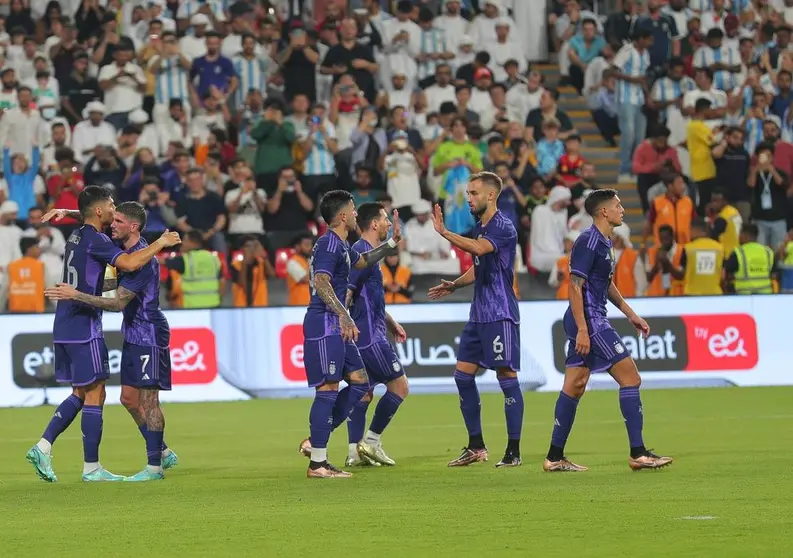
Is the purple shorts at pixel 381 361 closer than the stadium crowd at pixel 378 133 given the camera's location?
Yes

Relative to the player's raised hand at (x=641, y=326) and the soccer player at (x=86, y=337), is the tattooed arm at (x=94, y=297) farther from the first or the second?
the player's raised hand at (x=641, y=326)

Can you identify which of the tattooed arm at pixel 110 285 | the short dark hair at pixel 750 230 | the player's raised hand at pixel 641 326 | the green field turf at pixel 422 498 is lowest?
the green field turf at pixel 422 498

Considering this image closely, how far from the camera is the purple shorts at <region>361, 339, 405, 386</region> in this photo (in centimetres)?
1334

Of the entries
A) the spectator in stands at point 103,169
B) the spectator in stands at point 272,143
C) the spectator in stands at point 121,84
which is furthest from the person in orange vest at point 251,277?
the spectator in stands at point 121,84

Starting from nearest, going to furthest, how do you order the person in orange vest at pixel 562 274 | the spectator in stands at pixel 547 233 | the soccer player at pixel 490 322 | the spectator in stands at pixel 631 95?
the soccer player at pixel 490 322
the person in orange vest at pixel 562 274
the spectator in stands at pixel 547 233
the spectator in stands at pixel 631 95

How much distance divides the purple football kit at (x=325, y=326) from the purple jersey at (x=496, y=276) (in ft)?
4.47

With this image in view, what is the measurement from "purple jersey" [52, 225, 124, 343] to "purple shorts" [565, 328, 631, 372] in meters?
3.82

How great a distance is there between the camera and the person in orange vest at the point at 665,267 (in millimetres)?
23483

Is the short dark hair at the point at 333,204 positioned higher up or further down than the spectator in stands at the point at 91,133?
further down

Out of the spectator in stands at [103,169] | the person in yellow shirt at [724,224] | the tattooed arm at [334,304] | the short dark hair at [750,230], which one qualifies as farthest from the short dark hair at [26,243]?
the tattooed arm at [334,304]

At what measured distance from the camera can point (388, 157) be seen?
2503cm

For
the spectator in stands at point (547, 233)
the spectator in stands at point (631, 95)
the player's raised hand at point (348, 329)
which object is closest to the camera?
the player's raised hand at point (348, 329)

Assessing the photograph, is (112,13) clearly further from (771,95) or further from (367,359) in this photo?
(367,359)

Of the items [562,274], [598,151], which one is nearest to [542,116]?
[598,151]
